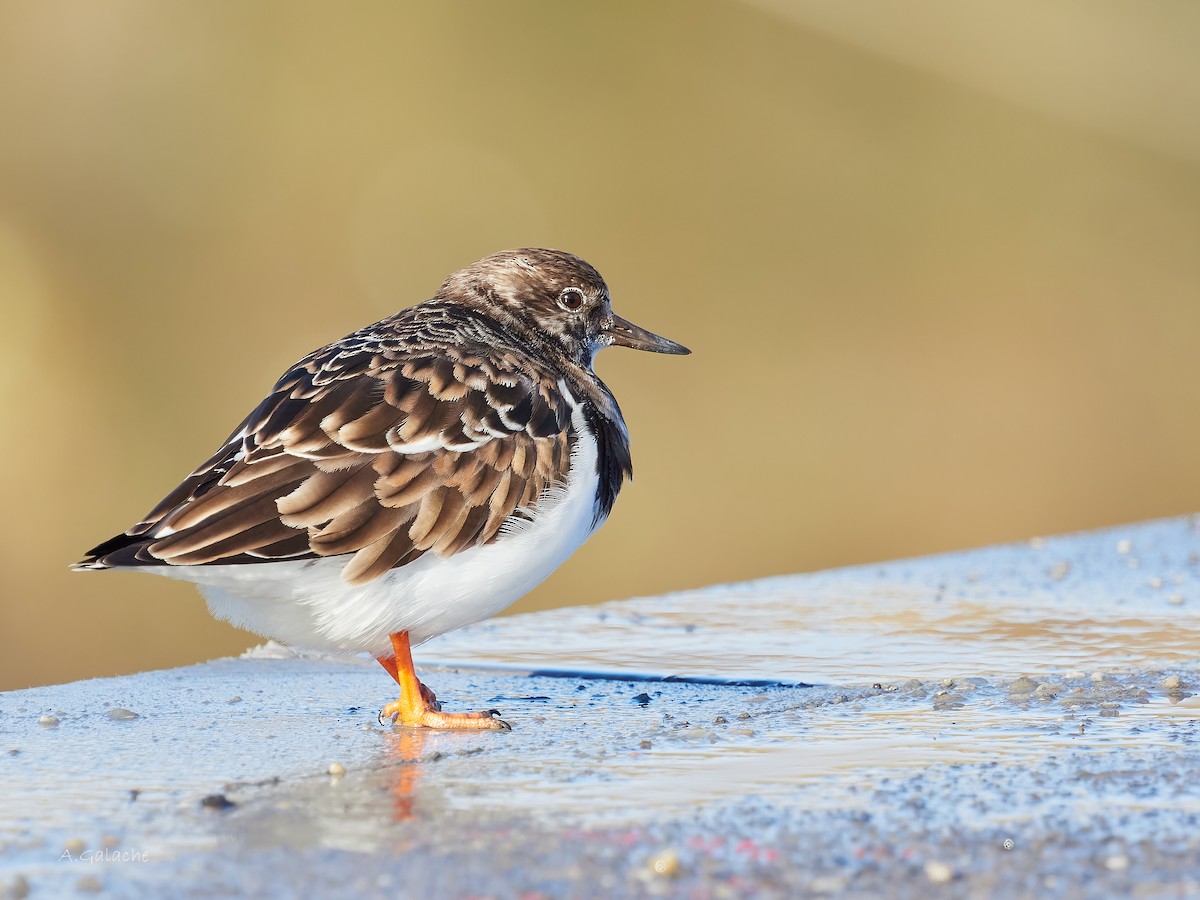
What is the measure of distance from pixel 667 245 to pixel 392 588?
35.6ft

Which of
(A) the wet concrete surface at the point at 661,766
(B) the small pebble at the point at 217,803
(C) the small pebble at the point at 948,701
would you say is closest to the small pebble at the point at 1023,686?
(A) the wet concrete surface at the point at 661,766

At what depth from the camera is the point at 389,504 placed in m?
3.27

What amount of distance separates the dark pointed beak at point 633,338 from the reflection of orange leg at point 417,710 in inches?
48.1

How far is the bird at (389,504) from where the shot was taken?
3.19m

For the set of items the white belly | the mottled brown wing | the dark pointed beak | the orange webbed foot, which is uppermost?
the dark pointed beak

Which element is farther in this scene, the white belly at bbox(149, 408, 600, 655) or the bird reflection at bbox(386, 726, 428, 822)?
the white belly at bbox(149, 408, 600, 655)

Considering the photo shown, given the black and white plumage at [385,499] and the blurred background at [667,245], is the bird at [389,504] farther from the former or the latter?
the blurred background at [667,245]

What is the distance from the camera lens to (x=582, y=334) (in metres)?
4.22

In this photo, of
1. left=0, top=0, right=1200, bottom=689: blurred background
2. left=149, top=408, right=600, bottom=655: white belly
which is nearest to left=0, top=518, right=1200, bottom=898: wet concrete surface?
left=149, top=408, right=600, bottom=655: white belly

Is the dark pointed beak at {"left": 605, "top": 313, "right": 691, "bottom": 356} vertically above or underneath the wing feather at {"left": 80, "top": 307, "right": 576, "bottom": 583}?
above

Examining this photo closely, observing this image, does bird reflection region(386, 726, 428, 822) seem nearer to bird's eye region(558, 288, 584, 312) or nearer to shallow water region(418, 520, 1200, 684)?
shallow water region(418, 520, 1200, 684)

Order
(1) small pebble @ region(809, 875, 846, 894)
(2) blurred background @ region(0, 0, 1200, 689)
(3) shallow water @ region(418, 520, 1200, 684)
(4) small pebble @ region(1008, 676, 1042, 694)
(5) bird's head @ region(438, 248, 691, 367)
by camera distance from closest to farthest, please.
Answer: (1) small pebble @ region(809, 875, 846, 894) < (4) small pebble @ region(1008, 676, 1042, 694) < (3) shallow water @ region(418, 520, 1200, 684) < (5) bird's head @ region(438, 248, 691, 367) < (2) blurred background @ region(0, 0, 1200, 689)

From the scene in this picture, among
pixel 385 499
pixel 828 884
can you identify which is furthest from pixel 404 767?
pixel 828 884

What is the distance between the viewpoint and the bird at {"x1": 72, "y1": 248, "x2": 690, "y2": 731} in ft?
10.5
